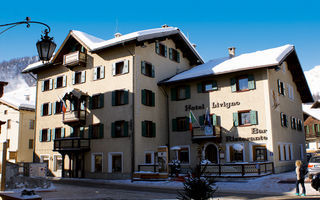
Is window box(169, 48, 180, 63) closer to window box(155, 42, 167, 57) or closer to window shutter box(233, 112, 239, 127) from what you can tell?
window box(155, 42, 167, 57)

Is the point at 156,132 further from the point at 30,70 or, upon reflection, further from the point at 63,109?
the point at 30,70

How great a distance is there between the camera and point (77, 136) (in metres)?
31.9

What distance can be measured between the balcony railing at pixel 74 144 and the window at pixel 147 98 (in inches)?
253

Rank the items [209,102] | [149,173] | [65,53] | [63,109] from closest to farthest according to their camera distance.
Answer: [149,173], [209,102], [63,109], [65,53]

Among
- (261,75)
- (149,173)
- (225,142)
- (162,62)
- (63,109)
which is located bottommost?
(149,173)

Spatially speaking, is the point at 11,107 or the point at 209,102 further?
the point at 11,107

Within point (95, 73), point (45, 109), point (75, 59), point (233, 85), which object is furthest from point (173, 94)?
point (45, 109)

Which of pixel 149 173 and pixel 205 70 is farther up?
pixel 205 70

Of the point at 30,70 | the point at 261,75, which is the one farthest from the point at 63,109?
the point at 261,75

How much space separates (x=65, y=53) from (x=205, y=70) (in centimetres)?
1449

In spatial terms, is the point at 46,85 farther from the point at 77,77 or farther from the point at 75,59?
the point at 75,59

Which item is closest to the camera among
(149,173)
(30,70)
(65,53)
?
(149,173)

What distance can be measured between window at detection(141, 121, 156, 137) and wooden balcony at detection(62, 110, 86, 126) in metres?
6.25

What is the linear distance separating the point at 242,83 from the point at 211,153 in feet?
21.4
